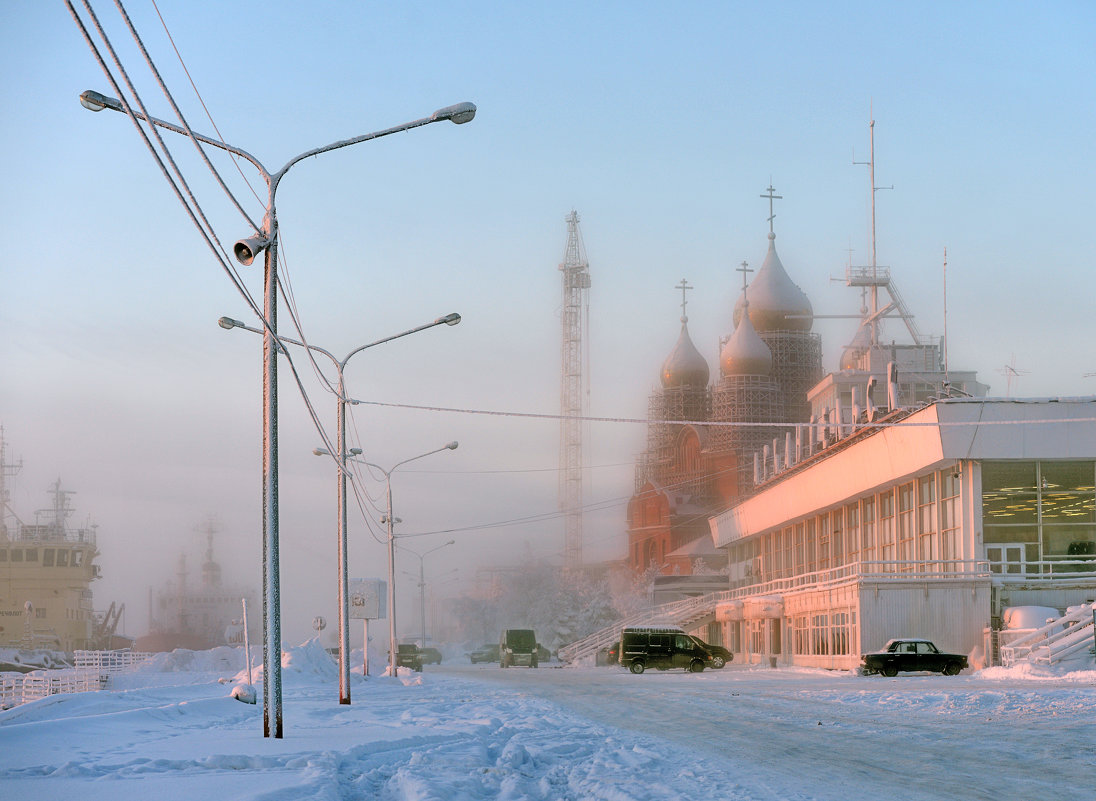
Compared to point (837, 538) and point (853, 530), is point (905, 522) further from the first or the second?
point (837, 538)

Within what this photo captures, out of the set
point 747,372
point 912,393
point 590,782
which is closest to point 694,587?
point 747,372

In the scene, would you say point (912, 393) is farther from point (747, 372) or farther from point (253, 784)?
point (253, 784)

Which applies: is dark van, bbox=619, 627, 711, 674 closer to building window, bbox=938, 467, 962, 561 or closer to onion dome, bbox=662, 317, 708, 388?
building window, bbox=938, 467, 962, 561

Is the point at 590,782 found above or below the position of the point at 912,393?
below

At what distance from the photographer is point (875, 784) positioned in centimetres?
1335

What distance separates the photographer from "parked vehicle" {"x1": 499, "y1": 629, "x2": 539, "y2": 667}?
7206 cm

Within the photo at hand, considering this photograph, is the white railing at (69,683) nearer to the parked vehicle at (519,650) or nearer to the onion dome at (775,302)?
the parked vehicle at (519,650)

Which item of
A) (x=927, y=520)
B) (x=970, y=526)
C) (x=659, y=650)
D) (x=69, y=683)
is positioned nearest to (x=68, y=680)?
(x=69, y=683)

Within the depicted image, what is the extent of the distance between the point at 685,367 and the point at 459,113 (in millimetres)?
104508

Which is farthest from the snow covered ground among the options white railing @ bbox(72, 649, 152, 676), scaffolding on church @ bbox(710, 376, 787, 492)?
scaffolding on church @ bbox(710, 376, 787, 492)

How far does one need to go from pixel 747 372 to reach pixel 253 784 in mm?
97356

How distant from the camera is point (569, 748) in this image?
17.5 m

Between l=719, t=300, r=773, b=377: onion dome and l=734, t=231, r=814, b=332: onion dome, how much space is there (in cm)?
258

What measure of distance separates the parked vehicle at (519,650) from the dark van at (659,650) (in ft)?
57.5
